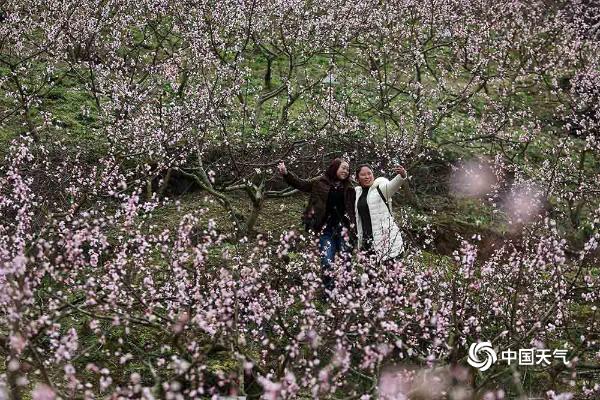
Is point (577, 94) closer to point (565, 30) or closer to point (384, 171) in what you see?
point (565, 30)

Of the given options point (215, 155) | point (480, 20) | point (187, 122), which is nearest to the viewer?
point (187, 122)

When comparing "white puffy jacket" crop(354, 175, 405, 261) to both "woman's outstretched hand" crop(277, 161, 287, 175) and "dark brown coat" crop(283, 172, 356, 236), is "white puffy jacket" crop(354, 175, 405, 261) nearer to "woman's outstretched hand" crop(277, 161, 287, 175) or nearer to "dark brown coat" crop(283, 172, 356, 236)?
"dark brown coat" crop(283, 172, 356, 236)

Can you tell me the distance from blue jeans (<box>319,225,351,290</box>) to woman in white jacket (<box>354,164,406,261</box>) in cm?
35

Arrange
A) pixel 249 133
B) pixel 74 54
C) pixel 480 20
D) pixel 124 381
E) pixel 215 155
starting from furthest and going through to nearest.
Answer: pixel 480 20 → pixel 74 54 → pixel 249 133 → pixel 215 155 → pixel 124 381

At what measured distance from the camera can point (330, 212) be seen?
868cm

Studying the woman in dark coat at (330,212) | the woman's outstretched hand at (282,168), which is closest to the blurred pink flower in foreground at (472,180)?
the woman in dark coat at (330,212)

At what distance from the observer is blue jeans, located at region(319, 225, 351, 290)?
845 centimetres

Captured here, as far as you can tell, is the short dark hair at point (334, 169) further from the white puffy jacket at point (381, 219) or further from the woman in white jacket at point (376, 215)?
the white puffy jacket at point (381, 219)

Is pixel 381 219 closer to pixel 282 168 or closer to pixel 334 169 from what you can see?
pixel 334 169

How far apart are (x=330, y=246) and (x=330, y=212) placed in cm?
47

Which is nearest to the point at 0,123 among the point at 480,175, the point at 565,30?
the point at 480,175

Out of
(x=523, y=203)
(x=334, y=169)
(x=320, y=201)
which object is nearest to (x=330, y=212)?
(x=320, y=201)

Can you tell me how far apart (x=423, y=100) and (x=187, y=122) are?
17.4ft

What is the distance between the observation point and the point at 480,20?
64.6 ft
